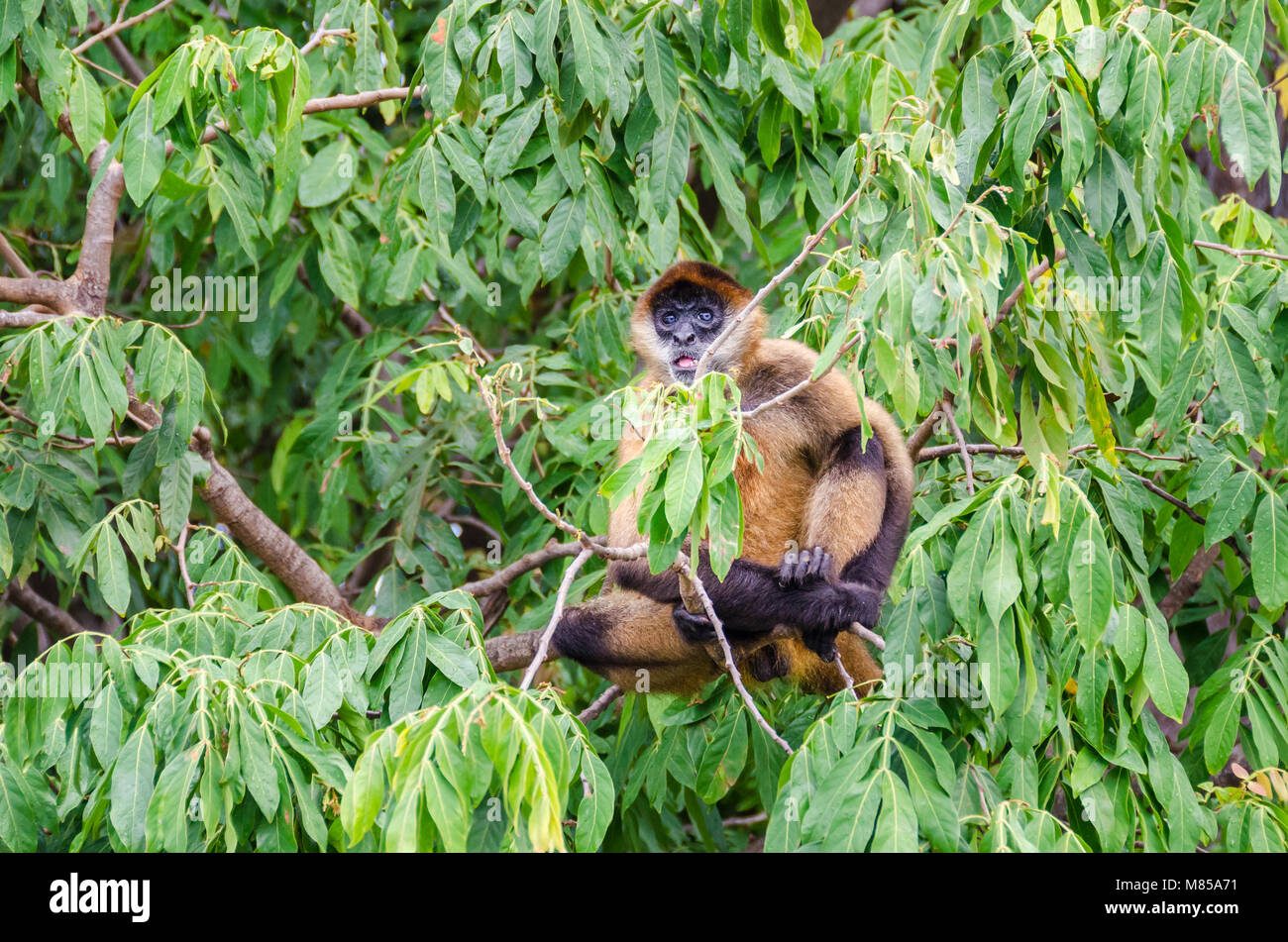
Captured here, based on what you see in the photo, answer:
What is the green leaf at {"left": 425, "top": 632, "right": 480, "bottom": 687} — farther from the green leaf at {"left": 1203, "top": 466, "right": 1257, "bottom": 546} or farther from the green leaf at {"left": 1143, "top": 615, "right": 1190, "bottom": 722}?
the green leaf at {"left": 1203, "top": 466, "right": 1257, "bottom": 546}

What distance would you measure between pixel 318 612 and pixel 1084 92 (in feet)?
7.12

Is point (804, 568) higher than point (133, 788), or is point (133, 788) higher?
point (804, 568)

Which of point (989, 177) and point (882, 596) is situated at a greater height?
point (989, 177)

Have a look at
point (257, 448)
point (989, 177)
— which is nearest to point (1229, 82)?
point (989, 177)

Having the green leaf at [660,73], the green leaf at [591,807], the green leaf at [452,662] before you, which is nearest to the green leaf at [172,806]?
the green leaf at [452,662]

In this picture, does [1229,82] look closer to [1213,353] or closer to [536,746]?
[1213,353]

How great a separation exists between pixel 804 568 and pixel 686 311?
1.25 meters

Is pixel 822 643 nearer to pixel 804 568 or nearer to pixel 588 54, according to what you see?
pixel 804 568

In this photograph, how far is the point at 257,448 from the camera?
24.3 feet

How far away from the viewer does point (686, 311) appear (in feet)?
15.3

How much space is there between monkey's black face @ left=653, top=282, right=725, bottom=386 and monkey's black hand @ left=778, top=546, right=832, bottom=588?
38.3 inches

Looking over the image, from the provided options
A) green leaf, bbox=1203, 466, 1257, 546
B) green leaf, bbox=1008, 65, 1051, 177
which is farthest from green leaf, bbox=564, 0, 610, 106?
green leaf, bbox=1203, 466, 1257, 546

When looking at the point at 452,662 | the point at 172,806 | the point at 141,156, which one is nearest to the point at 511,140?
the point at 141,156

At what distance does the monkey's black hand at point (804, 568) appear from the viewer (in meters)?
3.74
